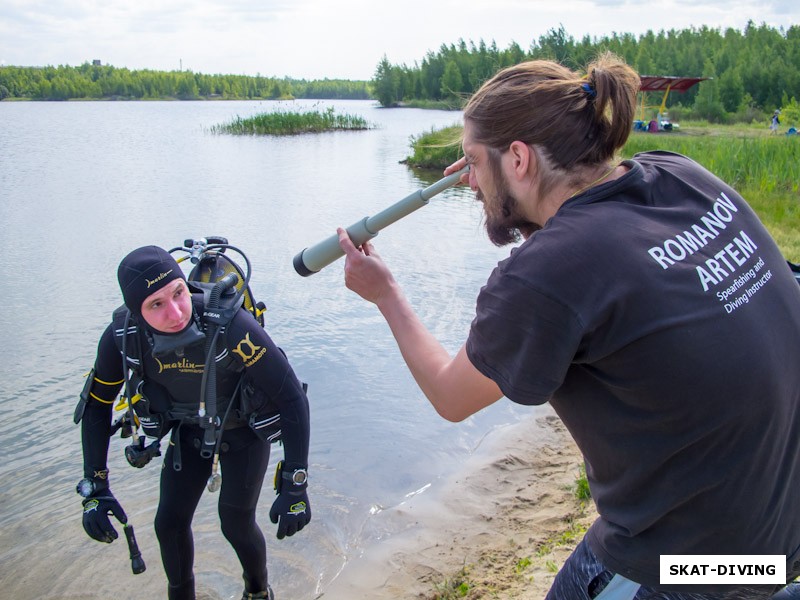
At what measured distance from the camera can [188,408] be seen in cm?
343

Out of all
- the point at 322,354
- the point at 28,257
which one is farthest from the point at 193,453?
the point at 28,257

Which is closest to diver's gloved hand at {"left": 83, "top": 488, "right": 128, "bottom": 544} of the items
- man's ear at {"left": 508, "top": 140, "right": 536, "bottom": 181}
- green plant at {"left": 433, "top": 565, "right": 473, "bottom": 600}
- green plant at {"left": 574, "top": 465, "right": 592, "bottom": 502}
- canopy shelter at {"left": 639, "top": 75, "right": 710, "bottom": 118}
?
green plant at {"left": 433, "top": 565, "right": 473, "bottom": 600}

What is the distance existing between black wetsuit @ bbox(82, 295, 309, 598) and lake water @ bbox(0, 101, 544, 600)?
1.10 meters

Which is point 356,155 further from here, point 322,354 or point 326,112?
point 322,354

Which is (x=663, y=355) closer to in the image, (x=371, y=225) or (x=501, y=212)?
(x=501, y=212)

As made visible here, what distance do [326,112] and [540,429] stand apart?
35.9 metres

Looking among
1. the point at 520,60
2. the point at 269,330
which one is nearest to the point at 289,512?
the point at 269,330

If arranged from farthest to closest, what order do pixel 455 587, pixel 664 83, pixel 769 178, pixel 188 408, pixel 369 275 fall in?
pixel 664 83 < pixel 769 178 < pixel 455 587 < pixel 188 408 < pixel 369 275

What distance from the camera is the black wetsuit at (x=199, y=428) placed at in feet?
10.8

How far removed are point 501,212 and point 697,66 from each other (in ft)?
169

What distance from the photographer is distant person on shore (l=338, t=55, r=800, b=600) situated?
54.9 inches

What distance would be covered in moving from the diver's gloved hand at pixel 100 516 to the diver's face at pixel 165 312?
88cm

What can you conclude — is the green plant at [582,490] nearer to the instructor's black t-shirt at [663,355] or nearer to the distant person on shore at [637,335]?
the distant person on shore at [637,335]

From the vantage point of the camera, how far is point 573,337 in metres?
1.42
